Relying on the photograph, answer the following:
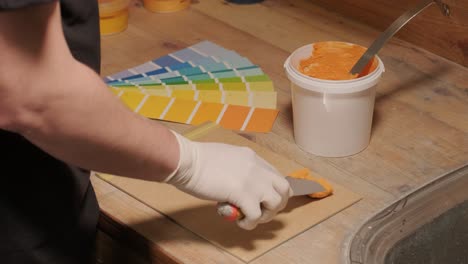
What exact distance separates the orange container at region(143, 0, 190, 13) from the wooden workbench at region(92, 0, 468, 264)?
0.7 inches

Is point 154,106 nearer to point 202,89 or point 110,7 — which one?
point 202,89

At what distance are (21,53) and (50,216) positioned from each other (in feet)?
1.22

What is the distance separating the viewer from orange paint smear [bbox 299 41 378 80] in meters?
1.21

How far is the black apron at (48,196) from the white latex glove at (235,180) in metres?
0.17

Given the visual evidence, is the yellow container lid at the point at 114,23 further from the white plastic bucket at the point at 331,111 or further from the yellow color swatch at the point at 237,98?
the white plastic bucket at the point at 331,111

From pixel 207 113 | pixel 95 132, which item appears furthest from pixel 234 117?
pixel 95 132

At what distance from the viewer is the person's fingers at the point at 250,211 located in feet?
3.27

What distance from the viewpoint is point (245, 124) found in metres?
1.32

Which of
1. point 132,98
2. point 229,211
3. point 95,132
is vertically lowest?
point 132,98

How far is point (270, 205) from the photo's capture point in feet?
3.34

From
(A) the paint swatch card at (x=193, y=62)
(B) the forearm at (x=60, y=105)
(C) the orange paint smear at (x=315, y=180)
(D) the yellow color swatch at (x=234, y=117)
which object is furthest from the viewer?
(A) the paint swatch card at (x=193, y=62)

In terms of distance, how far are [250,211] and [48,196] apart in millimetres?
257

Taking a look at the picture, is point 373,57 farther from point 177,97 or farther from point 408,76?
point 177,97

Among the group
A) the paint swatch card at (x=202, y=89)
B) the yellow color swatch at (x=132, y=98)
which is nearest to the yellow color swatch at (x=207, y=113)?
the paint swatch card at (x=202, y=89)
